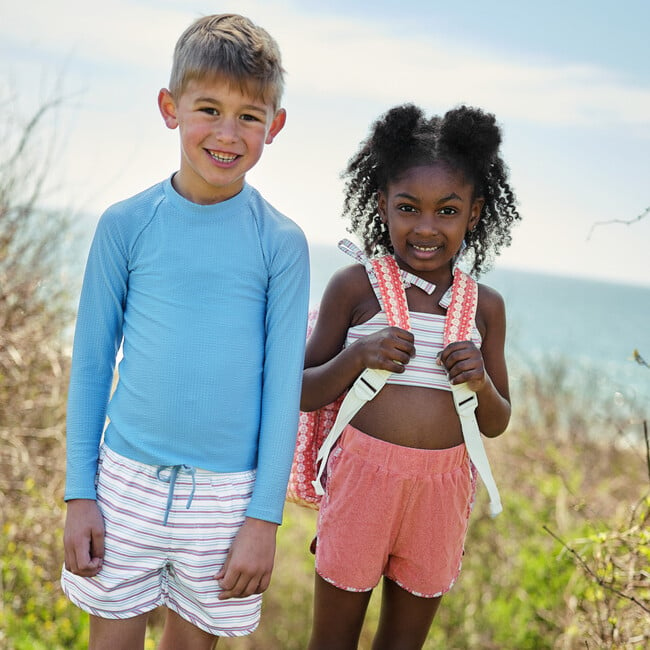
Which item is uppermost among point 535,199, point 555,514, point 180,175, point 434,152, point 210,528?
point 535,199

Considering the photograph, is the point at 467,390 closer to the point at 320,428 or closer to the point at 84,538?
the point at 320,428

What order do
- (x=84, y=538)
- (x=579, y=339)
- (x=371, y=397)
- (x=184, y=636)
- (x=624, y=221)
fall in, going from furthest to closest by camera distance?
(x=579, y=339) < (x=624, y=221) < (x=371, y=397) < (x=184, y=636) < (x=84, y=538)

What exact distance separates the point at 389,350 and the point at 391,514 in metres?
0.43

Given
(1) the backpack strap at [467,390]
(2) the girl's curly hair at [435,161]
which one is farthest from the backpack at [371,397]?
(2) the girl's curly hair at [435,161]

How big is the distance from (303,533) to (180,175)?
230 inches

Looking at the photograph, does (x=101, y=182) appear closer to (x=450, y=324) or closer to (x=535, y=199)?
(x=450, y=324)

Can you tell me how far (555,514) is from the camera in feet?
20.0

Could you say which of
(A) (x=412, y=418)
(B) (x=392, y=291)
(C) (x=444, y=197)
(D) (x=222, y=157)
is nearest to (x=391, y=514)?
(A) (x=412, y=418)

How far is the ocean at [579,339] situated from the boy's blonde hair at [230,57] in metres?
0.69

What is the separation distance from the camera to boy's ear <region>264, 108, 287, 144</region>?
2.03 metres

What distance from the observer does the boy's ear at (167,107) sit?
6.59ft

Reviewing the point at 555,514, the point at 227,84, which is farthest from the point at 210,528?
the point at 555,514

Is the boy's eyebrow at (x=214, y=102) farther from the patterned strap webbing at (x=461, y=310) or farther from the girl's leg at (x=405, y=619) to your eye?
the girl's leg at (x=405, y=619)

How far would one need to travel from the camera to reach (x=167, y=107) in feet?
6.63
